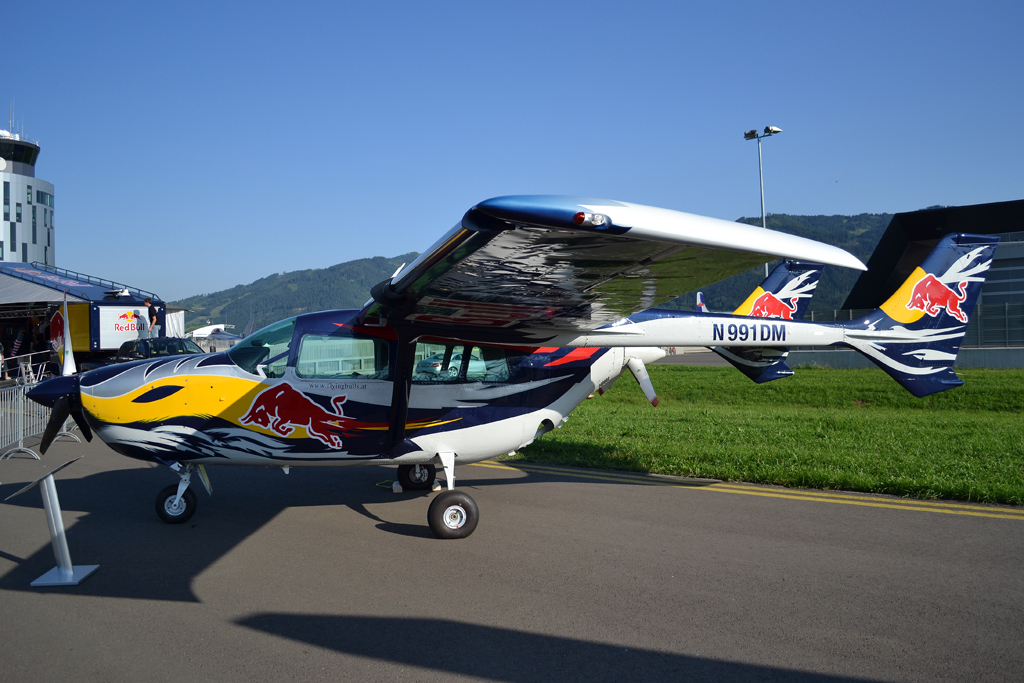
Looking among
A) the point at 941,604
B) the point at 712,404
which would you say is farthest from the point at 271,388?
the point at 712,404

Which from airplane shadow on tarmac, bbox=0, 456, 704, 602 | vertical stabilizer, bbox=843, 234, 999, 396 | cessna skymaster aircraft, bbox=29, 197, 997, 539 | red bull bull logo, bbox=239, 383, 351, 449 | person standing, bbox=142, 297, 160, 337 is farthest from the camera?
person standing, bbox=142, 297, 160, 337

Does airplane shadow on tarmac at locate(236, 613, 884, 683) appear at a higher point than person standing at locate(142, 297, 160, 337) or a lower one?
lower

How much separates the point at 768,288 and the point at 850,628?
1003cm

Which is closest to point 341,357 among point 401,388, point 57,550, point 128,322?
point 401,388

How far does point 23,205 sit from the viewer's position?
69062mm

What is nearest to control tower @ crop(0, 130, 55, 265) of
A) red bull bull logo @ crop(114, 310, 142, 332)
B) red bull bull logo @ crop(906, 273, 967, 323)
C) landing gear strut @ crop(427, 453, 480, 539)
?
red bull bull logo @ crop(114, 310, 142, 332)

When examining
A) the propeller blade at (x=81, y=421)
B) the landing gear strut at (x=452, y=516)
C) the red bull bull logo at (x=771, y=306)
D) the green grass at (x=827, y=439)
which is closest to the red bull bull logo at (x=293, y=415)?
the landing gear strut at (x=452, y=516)

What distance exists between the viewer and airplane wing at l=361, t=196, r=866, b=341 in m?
3.14

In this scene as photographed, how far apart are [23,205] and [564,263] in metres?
84.3

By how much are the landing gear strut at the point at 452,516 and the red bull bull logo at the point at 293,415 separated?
1.20 m

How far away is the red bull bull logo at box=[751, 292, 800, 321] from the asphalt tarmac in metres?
6.28

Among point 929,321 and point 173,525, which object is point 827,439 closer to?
point 929,321

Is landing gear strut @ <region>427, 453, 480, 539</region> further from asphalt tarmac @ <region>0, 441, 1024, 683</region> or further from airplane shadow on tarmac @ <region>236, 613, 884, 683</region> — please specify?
airplane shadow on tarmac @ <region>236, 613, 884, 683</region>

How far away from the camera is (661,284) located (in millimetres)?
4941
